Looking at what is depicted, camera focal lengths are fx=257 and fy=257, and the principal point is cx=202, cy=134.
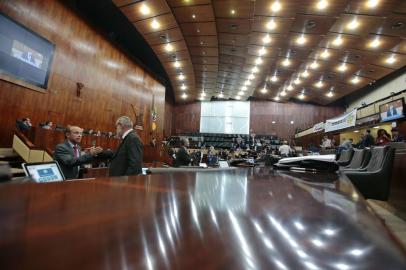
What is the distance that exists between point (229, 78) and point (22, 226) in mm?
13303

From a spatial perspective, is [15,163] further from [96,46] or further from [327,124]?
[327,124]

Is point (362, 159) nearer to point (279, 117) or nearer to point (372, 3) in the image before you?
point (372, 3)

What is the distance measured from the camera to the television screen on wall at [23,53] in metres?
4.96

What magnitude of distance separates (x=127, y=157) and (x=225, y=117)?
15009 mm

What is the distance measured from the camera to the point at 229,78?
1309 centimetres

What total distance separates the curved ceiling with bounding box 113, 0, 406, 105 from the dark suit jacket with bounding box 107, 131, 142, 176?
18.3ft

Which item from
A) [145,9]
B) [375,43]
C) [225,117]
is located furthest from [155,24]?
[225,117]

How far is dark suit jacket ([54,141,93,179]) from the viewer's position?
2.46 metres

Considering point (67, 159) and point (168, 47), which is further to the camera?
point (168, 47)

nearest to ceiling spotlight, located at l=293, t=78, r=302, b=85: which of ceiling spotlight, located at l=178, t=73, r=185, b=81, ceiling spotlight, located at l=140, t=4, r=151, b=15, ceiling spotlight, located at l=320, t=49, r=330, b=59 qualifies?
ceiling spotlight, located at l=320, t=49, r=330, b=59

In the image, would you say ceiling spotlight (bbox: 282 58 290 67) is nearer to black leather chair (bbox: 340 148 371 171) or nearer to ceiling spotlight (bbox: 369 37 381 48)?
ceiling spotlight (bbox: 369 37 381 48)

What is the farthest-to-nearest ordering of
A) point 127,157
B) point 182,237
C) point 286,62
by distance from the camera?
1. point 286,62
2. point 127,157
3. point 182,237

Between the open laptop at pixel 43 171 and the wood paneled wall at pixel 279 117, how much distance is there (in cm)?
1562

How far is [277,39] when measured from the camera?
341 inches
